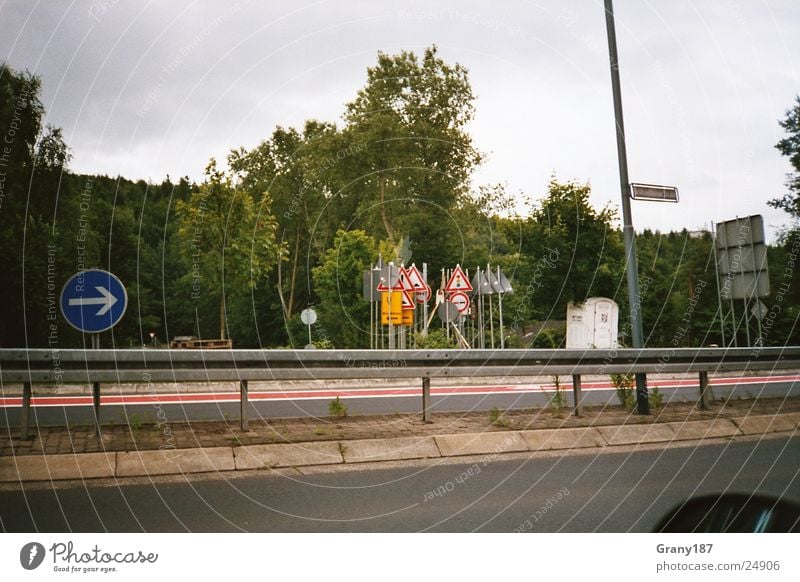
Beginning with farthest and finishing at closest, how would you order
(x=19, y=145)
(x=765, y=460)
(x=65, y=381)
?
1. (x=765, y=460)
2. (x=65, y=381)
3. (x=19, y=145)

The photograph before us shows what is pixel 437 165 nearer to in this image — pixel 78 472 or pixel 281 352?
pixel 281 352

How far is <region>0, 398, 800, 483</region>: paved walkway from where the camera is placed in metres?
5.02

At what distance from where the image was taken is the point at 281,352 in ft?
20.0

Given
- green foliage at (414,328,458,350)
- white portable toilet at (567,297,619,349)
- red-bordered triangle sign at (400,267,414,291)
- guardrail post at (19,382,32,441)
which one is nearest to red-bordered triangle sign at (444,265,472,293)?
red-bordered triangle sign at (400,267,414,291)

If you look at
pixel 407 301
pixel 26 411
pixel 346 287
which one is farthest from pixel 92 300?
pixel 346 287

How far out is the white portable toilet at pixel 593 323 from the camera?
54.2ft

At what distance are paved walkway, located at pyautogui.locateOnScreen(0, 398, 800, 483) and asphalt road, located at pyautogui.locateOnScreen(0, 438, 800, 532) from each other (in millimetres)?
312

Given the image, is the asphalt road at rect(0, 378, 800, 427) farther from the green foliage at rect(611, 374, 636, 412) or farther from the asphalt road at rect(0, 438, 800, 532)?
the asphalt road at rect(0, 438, 800, 532)

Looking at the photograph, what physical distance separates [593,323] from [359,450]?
1206 cm

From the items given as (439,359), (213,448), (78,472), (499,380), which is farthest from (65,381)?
(499,380)

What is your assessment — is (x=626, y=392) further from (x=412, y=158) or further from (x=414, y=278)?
(x=412, y=158)

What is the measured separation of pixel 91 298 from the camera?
17.8 feet

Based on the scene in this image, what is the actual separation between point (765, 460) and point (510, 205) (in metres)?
14.7

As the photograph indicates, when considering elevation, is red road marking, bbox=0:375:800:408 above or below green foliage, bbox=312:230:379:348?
below
